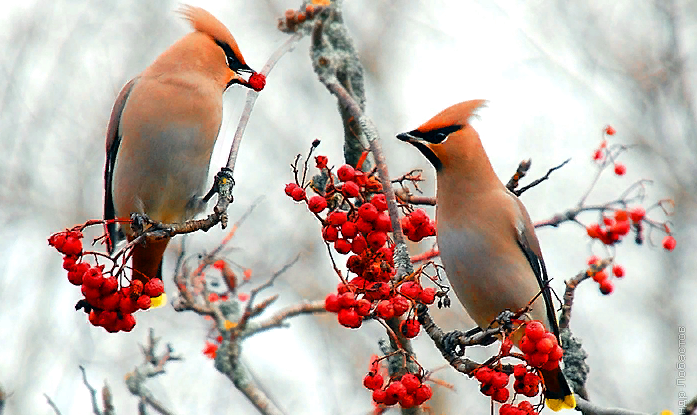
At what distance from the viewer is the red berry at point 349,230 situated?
94.0 inches

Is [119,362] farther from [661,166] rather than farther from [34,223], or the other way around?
[661,166]

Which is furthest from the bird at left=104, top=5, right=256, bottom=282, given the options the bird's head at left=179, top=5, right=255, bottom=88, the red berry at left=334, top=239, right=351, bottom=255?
the red berry at left=334, top=239, right=351, bottom=255

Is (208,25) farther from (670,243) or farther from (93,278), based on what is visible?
(670,243)

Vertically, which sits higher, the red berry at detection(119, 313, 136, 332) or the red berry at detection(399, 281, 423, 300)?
the red berry at detection(119, 313, 136, 332)

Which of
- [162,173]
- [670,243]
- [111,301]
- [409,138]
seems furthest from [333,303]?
[670,243]

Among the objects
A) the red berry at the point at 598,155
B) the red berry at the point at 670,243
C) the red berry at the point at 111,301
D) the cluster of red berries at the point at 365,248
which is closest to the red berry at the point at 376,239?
the cluster of red berries at the point at 365,248

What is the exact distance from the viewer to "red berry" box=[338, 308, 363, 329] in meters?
2.15

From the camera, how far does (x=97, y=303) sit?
2.34 m

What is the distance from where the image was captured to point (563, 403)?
114 inches

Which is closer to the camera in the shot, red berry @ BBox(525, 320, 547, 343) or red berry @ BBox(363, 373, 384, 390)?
red berry @ BBox(525, 320, 547, 343)

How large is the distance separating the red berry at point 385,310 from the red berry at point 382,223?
33cm

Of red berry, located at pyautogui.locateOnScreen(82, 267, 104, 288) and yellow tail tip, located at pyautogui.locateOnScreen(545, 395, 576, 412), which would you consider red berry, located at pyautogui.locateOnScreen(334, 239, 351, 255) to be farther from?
yellow tail tip, located at pyautogui.locateOnScreen(545, 395, 576, 412)

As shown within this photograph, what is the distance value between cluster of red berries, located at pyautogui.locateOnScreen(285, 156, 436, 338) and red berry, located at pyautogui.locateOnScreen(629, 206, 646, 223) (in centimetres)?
129

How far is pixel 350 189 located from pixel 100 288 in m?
0.84
